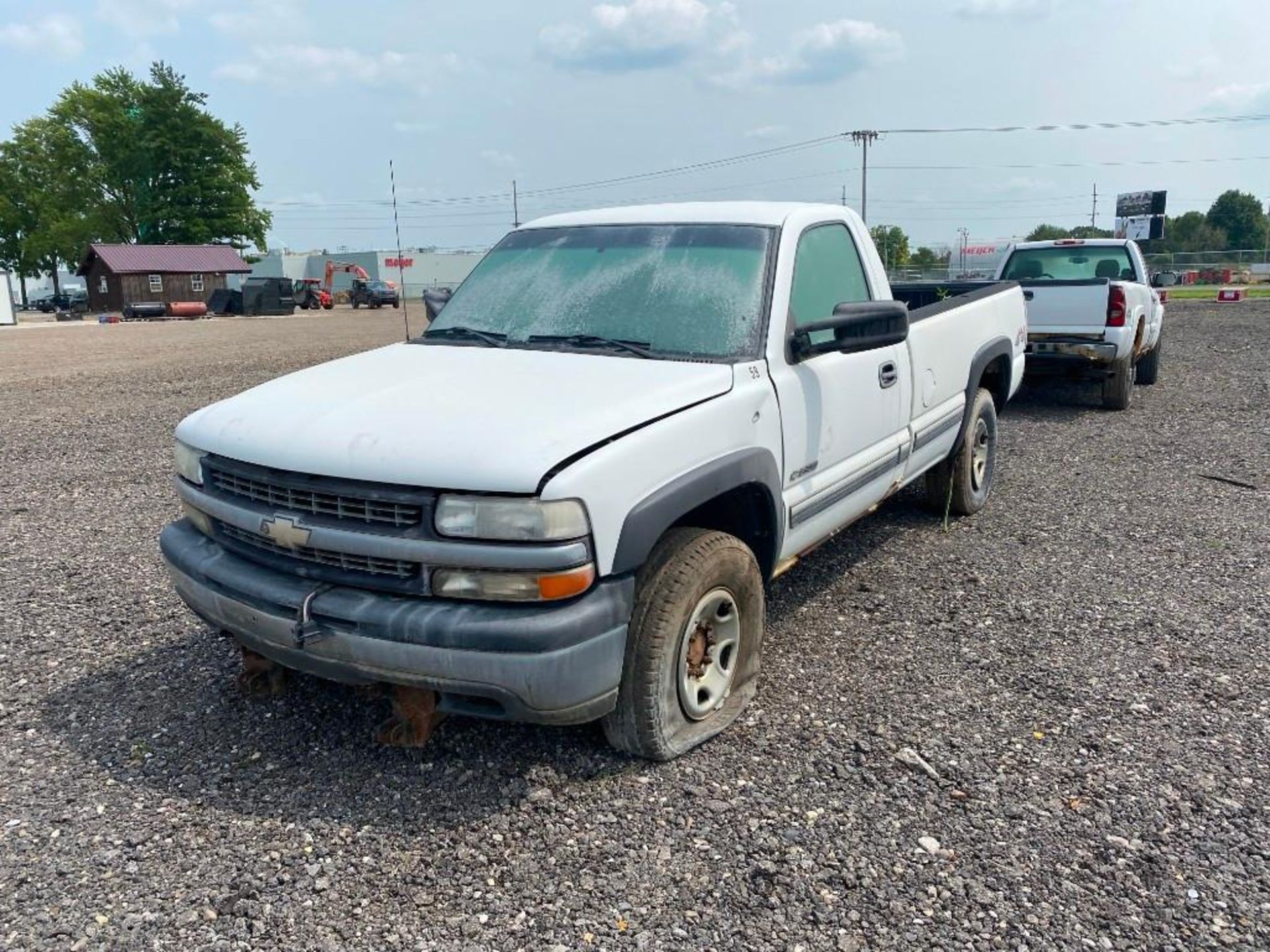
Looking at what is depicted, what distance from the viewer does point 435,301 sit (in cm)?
512

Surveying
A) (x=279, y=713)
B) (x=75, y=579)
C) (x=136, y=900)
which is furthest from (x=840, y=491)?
(x=75, y=579)

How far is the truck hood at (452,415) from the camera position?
275 centimetres

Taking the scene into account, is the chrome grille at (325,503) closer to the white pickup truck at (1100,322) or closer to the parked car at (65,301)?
the white pickup truck at (1100,322)

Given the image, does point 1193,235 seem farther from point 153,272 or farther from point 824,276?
point 824,276

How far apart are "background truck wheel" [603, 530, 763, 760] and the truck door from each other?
443 millimetres

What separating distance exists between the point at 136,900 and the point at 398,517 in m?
1.28

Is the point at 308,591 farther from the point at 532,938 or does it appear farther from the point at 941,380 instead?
the point at 941,380

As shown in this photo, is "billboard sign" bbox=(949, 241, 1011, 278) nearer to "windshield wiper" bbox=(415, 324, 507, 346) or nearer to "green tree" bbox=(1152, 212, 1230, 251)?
"green tree" bbox=(1152, 212, 1230, 251)

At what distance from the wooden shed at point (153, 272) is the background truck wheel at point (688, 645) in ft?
188

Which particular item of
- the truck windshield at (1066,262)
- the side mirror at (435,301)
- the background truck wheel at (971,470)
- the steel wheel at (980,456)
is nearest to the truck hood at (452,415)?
the side mirror at (435,301)

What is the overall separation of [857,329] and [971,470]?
2.84 m

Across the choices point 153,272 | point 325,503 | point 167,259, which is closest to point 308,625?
point 325,503

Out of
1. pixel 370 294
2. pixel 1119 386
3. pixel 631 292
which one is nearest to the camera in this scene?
pixel 631 292

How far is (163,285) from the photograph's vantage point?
183 feet
